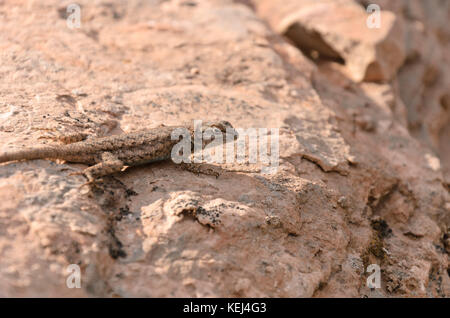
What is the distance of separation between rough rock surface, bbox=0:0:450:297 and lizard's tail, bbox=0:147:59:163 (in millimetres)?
73

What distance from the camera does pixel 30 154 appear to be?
12.7ft

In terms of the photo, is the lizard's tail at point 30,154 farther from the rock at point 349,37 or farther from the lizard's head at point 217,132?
the rock at point 349,37

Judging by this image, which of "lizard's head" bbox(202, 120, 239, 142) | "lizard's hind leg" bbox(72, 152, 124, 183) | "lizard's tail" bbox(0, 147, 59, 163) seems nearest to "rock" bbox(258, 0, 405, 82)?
"lizard's head" bbox(202, 120, 239, 142)

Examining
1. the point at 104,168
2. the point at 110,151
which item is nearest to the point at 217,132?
the point at 110,151

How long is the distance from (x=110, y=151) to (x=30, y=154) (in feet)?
2.51

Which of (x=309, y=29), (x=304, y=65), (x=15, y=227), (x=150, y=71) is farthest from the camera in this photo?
(x=309, y=29)

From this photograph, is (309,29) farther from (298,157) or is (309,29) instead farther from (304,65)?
Result: (298,157)

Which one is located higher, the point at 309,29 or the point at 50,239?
the point at 309,29

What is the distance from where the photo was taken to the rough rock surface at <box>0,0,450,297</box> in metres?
3.41

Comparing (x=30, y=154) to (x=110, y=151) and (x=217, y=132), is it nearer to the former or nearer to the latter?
(x=110, y=151)

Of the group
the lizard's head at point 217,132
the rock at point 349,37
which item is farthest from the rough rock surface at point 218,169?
the lizard's head at point 217,132

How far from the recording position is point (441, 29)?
12023mm

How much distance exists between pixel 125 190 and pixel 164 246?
2.78ft
